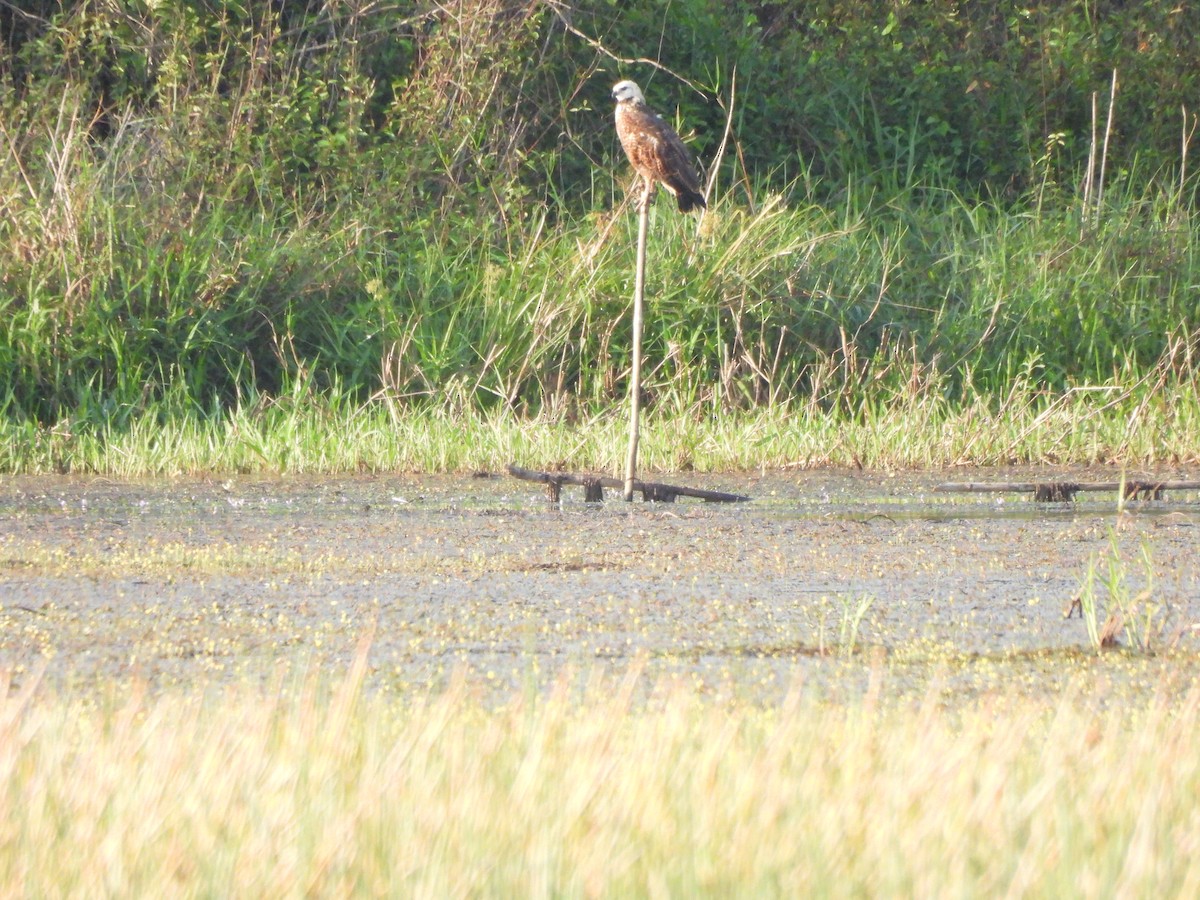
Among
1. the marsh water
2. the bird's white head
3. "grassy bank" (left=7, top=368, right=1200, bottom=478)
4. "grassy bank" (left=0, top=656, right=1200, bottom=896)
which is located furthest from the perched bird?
"grassy bank" (left=0, top=656, right=1200, bottom=896)

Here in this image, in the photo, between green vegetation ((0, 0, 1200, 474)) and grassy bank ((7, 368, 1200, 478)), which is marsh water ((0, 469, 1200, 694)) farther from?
green vegetation ((0, 0, 1200, 474))

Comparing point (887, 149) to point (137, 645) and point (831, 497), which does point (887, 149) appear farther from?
point (137, 645)

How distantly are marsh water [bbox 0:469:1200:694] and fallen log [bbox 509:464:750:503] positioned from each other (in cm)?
6

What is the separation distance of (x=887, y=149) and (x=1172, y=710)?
29.3 ft

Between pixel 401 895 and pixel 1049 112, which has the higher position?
pixel 1049 112

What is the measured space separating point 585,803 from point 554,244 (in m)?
7.58

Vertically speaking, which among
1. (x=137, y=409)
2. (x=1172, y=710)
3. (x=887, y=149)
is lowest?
(x=137, y=409)

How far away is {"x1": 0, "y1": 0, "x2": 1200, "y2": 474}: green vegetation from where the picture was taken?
7918 mm

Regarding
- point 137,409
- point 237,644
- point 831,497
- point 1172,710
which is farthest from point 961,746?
point 137,409

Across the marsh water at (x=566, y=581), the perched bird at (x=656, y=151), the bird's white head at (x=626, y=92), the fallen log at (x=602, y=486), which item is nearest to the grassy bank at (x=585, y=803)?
the marsh water at (x=566, y=581)

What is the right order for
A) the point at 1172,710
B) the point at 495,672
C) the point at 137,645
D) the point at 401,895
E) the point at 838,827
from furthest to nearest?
the point at 137,645 → the point at 495,672 → the point at 1172,710 → the point at 838,827 → the point at 401,895

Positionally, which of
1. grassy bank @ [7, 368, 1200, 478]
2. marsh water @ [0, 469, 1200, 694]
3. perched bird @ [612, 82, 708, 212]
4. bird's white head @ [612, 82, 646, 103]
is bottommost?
grassy bank @ [7, 368, 1200, 478]

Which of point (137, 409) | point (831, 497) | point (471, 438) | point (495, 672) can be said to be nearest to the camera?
point (495, 672)

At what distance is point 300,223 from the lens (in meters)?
9.32
